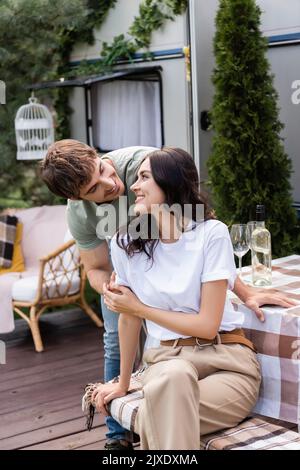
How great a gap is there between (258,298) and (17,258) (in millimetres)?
3519

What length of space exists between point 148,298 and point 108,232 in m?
0.63

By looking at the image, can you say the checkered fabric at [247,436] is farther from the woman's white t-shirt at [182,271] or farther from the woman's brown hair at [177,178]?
the woman's brown hair at [177,178]

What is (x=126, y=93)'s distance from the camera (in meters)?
6.13

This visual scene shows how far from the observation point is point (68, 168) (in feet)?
9.05

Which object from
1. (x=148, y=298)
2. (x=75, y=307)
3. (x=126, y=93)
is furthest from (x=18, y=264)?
(x=148, y=298)

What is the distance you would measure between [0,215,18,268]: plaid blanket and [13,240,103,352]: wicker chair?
371 mm

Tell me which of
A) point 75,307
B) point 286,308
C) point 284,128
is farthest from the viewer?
point 75,307

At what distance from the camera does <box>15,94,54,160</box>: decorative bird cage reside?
6078 mm

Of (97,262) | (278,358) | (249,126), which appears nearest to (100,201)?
(97,262)

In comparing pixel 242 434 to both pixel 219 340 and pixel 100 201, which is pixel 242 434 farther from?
pixel 100 201

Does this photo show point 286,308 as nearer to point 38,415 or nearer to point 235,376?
point 235,376

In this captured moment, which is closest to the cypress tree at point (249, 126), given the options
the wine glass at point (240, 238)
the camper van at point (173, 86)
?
the camper van at point (173, 86)

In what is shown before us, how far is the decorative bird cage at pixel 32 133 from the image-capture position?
6.08 m

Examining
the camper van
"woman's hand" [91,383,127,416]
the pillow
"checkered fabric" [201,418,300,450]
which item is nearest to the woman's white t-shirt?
"woman's hand" [91,383,127,416]
